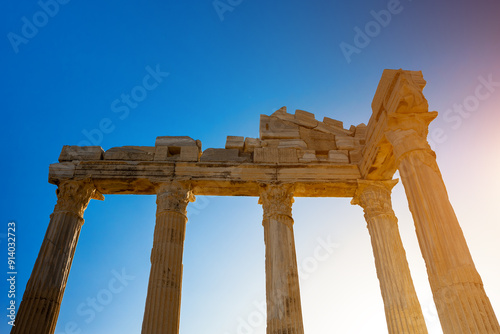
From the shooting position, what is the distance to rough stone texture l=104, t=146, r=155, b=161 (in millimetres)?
19141

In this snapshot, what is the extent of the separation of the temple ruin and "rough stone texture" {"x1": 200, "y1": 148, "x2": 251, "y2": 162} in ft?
0.15

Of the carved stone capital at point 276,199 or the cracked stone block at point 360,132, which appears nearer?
the carved stone capital at point 276,199

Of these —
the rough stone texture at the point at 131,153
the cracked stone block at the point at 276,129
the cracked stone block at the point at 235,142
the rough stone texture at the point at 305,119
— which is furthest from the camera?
the rough stone texture at the point at 305,119

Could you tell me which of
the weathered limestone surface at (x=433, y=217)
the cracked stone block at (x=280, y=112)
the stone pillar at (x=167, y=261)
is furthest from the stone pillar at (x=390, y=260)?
the stone pillar at (x=167, y=261)

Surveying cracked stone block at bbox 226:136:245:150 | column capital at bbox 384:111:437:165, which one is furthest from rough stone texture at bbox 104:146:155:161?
column capital at bbox 384:111:437:165

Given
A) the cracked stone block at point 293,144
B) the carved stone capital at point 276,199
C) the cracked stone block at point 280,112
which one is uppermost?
the cracked stone block at point 280,112

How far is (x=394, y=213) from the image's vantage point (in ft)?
60.4

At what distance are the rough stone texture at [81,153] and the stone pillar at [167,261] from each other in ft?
11.1

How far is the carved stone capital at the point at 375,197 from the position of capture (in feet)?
59.7

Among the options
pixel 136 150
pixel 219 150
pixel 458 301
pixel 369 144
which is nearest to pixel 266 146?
pixel 219 150

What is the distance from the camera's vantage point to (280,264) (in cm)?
1622

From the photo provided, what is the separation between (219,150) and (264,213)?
3793mm

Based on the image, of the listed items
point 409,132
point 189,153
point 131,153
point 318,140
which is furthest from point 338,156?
point 131,153

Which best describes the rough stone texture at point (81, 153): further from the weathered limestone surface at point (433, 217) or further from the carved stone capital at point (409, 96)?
the carved stone capital at point (409, 96)
